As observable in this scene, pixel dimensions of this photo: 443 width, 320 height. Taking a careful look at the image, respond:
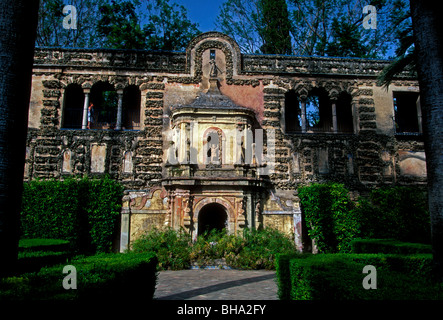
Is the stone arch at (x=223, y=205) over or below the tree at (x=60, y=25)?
below

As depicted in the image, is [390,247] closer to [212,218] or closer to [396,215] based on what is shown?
[396,215]

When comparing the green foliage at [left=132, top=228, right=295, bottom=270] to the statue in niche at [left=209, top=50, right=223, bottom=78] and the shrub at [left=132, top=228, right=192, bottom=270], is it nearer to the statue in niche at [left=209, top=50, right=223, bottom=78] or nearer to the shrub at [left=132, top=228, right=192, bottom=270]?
the shrub at [left=132, top=228, right=192, bottom=270]

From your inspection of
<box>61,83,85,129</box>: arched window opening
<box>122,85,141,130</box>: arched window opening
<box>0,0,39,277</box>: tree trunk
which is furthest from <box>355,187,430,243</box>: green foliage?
<box>0,0,39,277</box>: tree trunk

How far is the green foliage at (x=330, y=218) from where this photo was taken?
17672 mm

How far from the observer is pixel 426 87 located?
23.2 ft

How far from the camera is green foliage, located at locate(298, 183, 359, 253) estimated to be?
58.0 feet

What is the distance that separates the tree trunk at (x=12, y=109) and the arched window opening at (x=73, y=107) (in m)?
13.9

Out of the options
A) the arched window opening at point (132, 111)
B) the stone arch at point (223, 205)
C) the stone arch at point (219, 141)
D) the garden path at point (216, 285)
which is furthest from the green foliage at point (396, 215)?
the arched window opening at point (132, 111)

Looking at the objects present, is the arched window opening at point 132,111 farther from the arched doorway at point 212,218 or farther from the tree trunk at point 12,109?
the tree trunk at point 12,109

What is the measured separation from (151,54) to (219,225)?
990 centimetres

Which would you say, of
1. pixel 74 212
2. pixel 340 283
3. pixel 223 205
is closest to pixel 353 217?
pixel 223 205

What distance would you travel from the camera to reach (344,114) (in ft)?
72.0

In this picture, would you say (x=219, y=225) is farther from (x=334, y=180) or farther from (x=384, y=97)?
(x=384, y=97)

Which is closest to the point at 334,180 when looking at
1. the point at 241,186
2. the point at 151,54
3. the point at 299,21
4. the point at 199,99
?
the point at 241,186
